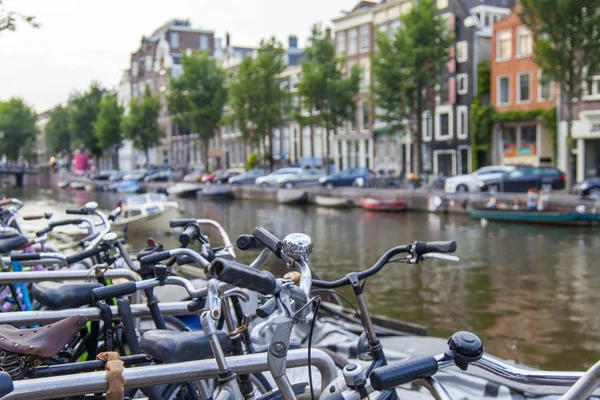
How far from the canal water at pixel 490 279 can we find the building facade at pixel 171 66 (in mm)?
48255

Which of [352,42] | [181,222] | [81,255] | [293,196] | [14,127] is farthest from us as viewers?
[14,127]

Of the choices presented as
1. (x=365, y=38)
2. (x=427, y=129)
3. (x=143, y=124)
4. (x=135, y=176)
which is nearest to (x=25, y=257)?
(x=427, y=129)

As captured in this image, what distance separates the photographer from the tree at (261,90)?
45219 mm

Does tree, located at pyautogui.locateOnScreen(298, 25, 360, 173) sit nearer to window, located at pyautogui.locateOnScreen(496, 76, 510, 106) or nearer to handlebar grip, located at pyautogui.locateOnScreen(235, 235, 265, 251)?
window, located at pyautogui.locateOnScreen(496, 76, 510, 106)

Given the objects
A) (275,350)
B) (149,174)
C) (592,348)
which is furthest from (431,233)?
(149,174)

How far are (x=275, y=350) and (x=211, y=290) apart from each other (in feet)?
0.92

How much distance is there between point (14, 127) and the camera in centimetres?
8519

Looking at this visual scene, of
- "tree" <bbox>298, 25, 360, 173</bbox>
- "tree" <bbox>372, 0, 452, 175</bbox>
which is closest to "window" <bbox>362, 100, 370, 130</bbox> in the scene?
"tree" <bbox>298, 25, 360, 173</bbox>

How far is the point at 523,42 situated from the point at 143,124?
38221mm

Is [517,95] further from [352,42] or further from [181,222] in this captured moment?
[181,222]

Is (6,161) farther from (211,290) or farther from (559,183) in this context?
(211,290)

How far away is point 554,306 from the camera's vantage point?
1128cm

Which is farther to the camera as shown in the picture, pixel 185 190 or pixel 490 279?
pixel 185 190

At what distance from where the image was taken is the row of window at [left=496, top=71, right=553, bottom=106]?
35.4 m
